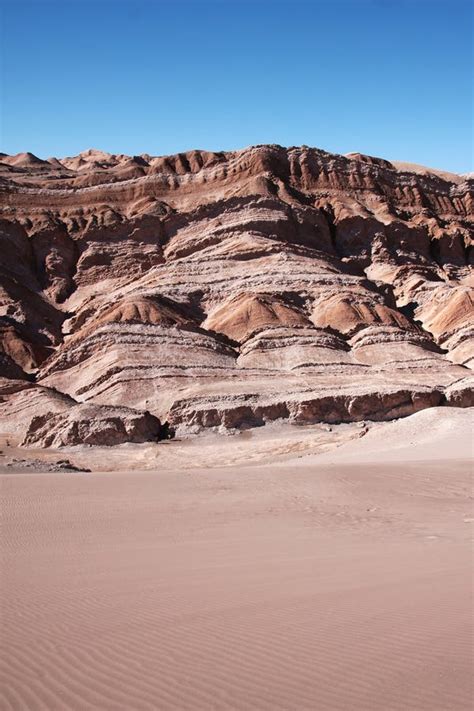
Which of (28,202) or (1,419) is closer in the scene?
(1,419)

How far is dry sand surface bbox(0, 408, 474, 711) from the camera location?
4.32m

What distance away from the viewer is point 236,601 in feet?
21.1

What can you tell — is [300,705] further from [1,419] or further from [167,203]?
[167,203]

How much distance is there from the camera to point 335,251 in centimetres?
6812

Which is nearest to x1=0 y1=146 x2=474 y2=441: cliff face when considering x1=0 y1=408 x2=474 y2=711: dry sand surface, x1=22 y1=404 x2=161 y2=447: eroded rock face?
x1=22 y1=404 x2=161 y2=447: eroded rock face

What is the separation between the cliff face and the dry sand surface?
20.5 metres

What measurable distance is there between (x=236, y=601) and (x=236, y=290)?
47393 mm

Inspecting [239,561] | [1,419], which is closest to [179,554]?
[239,561]

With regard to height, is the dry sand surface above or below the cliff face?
below

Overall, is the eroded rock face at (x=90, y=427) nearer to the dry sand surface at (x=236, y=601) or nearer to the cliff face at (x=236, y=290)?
the cliff face at (x=236, y=290)

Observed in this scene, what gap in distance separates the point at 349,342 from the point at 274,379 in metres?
10.3

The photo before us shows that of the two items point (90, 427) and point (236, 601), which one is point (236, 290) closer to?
point (90, 427)

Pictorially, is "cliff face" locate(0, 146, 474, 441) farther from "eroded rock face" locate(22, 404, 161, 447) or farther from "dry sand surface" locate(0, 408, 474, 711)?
"dry sand surface" locate(0, 408, 474, 711)

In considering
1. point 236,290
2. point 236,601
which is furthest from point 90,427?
point 236,601
